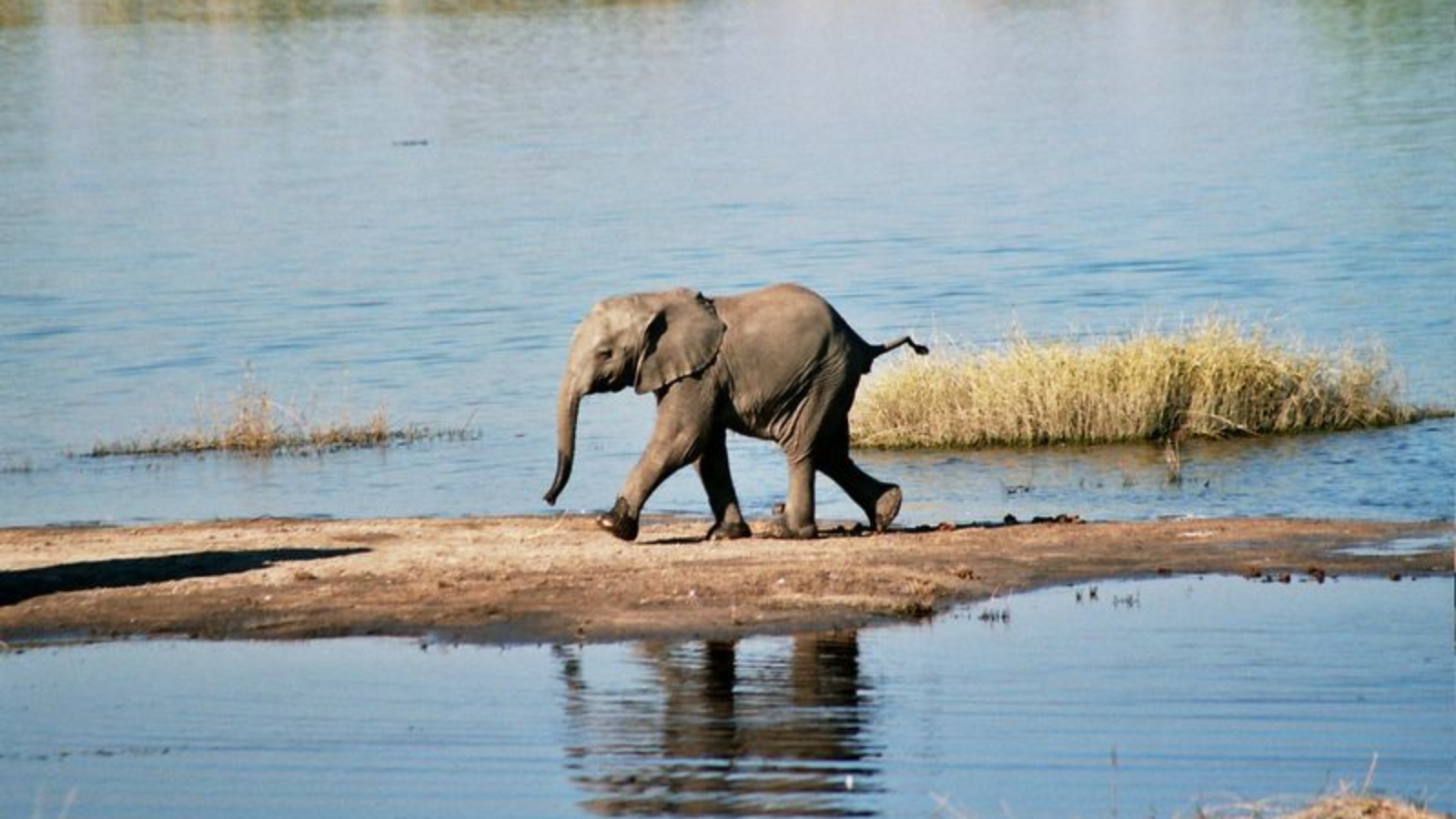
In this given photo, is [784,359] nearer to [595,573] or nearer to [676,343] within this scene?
[676,343]

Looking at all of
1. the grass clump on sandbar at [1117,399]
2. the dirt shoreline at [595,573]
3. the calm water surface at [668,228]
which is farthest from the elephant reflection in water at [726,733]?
the grass clump on sandbar at [1117,399]

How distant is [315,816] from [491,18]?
11960cm

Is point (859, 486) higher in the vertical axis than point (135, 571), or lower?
higher

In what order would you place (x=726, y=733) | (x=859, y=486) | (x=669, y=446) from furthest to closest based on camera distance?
(x=859, y=486), (x=669, y=446), (x=726, y=733)

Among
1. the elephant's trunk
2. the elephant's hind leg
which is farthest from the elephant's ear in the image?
the elephant's hind leg

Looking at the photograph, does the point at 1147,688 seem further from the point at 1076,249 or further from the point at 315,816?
the point at 1076,249

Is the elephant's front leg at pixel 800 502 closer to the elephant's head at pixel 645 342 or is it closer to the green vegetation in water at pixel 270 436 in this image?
the elephant's head at pixel 645 342

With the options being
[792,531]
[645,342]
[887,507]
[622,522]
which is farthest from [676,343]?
[887,507]

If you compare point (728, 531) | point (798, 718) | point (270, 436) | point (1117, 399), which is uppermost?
point (798, 718)

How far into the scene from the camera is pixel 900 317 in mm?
37750

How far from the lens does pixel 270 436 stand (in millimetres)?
28141

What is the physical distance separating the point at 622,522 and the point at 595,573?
141cm

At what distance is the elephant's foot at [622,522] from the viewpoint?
1952 cm

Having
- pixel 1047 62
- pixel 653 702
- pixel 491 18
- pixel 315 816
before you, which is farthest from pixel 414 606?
pixel 491 18
